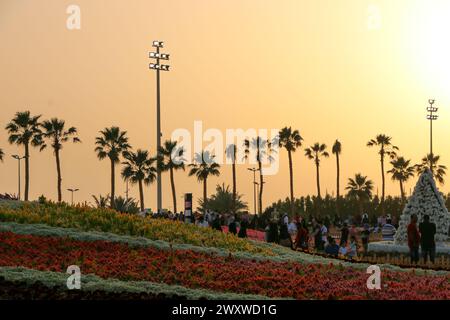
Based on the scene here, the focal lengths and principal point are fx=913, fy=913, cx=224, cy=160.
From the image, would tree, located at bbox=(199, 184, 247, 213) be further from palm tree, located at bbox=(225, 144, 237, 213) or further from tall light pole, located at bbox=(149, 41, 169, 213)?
tall light pole, located at bbox=(149, 41, 169, 213)

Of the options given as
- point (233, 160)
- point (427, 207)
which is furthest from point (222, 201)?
point (427, 207)

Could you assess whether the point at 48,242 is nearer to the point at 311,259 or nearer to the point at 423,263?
the point at 311,259

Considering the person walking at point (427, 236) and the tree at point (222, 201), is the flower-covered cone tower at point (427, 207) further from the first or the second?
the tree at point (222, 201)

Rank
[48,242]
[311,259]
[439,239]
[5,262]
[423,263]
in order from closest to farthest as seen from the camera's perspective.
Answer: [5,262], [48,242], [311,259], [423,263], [439,239]

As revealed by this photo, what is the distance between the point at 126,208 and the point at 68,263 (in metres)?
30.5

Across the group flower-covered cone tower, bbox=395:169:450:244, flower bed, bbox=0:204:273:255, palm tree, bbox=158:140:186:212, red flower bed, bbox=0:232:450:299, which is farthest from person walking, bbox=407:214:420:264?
palm tree, bbox=158:140:186:212

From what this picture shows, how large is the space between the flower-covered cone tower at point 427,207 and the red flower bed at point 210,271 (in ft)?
35.9

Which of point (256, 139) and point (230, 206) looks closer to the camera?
point (230, 206)

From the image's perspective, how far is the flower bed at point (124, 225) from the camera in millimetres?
33531

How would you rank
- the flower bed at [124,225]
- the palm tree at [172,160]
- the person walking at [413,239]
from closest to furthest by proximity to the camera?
the person walking at [413,239] < the flower bed at [124,225] < the palm tree at [172,160]

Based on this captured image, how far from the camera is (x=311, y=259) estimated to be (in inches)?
1248

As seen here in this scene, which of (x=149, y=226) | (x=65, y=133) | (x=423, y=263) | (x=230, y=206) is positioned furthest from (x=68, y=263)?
(x=230, y=206)

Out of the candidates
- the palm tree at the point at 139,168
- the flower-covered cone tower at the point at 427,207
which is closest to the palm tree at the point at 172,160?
the palm tree at the point at 139,168

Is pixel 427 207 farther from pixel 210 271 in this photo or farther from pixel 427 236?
pixel 210 271
